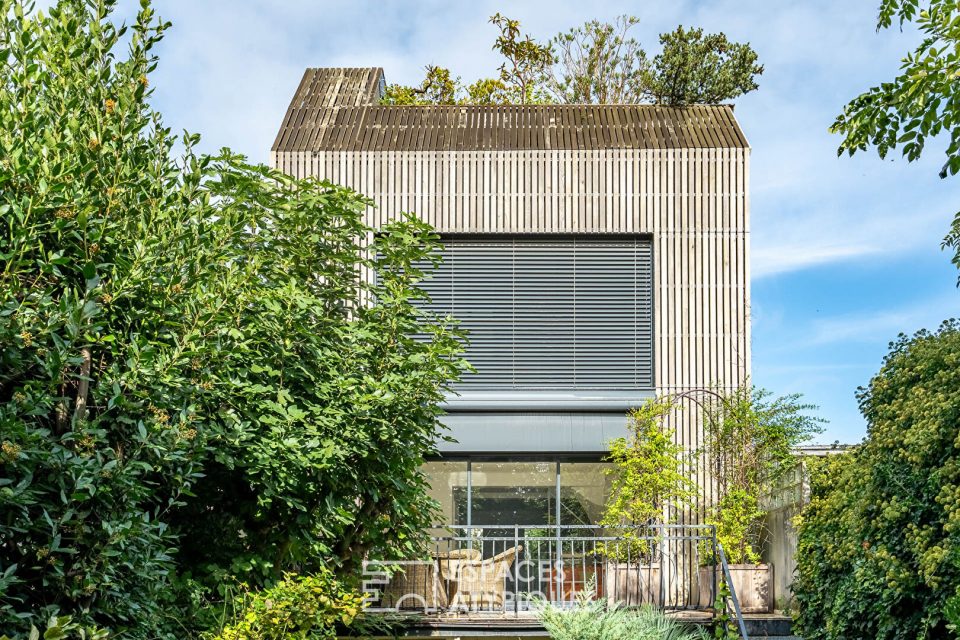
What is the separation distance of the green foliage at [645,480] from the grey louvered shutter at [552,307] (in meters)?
1.04

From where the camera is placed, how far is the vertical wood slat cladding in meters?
15.0

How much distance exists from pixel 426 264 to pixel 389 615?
21.4ft

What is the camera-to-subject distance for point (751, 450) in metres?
13.8

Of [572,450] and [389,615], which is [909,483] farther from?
[572,450]

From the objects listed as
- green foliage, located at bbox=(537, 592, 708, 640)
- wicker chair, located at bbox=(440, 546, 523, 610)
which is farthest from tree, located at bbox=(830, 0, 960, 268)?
wicker chair, located at bbox=(440, 546, 523, 610)

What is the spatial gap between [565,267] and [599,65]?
32.2 feet

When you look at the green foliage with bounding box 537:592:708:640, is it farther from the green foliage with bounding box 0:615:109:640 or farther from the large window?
the large window

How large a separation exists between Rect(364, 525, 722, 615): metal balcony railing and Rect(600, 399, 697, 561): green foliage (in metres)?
0.13

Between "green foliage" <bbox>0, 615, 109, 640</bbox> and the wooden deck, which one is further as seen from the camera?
the wooden deck

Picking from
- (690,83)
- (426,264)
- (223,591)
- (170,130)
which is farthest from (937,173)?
(690,83)

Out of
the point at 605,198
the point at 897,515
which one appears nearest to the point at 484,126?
the point at 605,198

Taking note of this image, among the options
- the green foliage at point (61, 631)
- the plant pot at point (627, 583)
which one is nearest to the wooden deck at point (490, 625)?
the plant pot at point (627, 583)

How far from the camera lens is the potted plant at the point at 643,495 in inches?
503

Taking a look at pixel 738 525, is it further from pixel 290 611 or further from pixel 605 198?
pixel 290 611
